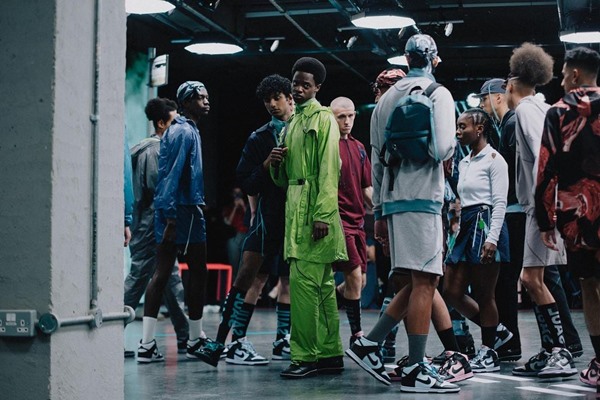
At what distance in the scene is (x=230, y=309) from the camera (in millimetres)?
5730

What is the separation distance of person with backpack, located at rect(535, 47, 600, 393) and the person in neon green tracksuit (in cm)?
117

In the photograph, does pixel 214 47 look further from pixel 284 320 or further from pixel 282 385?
pixel 282 385

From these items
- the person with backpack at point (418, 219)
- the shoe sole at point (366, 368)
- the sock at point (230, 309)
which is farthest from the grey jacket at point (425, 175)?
the sock at point (230, 309)

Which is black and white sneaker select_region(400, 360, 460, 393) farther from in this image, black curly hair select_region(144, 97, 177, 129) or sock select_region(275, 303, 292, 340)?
black curly hair select_region(144, 97, 177, 129)

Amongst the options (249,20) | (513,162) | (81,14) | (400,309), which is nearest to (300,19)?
(249,20)

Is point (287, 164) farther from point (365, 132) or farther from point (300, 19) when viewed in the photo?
point (365, 132)

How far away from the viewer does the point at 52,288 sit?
3152 mm

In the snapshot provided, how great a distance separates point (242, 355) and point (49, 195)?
2.79 m

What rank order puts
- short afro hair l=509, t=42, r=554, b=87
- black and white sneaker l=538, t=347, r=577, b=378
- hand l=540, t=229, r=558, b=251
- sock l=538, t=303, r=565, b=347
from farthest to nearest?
short afro hair l=509, t=42, r=554, b=87
sock l=538, t=303, r=565, b=347
black and white sneaker l=538, t=347, r=577, b=378
hand l=540, t=229, r=558, b=251

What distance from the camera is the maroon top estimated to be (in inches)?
227

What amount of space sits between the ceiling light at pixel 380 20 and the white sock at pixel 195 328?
604cm

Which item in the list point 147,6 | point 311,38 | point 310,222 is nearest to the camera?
point 310,222

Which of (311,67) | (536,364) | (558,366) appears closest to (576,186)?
(558,366)

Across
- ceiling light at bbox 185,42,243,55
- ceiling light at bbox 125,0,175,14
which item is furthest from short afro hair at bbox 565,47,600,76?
ceiling light at bbox 185,42,243,55
